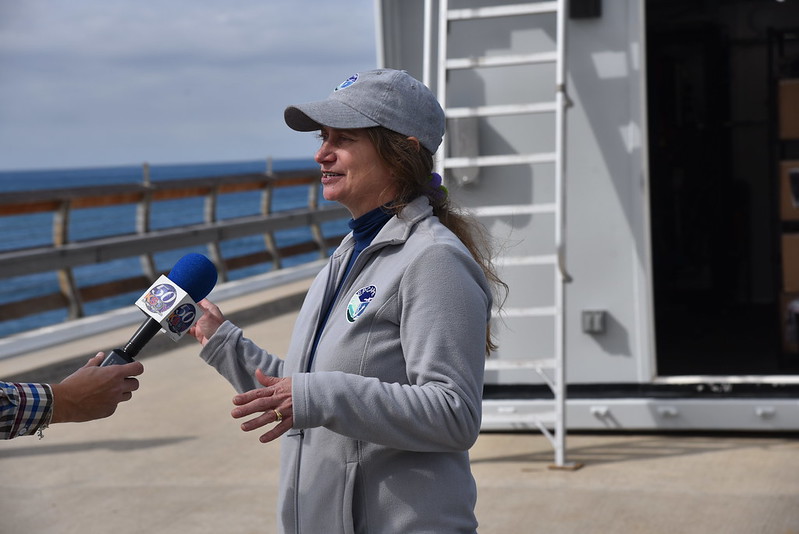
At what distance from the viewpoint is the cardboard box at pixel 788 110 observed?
24.8ft

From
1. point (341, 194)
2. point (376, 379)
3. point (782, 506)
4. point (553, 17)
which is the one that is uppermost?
point (553, 17)

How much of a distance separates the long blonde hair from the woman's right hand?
0.58 meters

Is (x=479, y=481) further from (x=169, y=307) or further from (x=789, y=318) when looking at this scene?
(x=169, y=307)

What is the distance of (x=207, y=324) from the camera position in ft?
8.87

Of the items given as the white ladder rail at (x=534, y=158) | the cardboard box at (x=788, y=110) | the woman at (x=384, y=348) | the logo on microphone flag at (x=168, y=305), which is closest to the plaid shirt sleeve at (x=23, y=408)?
the logo on microphone flag at (x=168, y=305)

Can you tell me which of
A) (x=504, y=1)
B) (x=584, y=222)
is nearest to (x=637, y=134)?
(x=584, y=222)

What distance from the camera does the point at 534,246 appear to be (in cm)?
620

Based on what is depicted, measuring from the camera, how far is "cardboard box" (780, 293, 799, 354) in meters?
7.60

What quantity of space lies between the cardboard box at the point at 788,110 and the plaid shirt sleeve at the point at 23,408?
6308mm

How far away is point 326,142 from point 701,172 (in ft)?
29.4

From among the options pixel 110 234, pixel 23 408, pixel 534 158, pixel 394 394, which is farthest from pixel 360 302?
pixel 110 234

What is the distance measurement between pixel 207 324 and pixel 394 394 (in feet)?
2.43

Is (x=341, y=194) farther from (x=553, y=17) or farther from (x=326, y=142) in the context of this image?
(x=553, y=17)

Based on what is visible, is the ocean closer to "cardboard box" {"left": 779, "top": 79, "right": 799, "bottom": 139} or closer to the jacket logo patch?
"cardboard box" {"left": 779, "top": 79, "right": 799, "bottom": 139}
